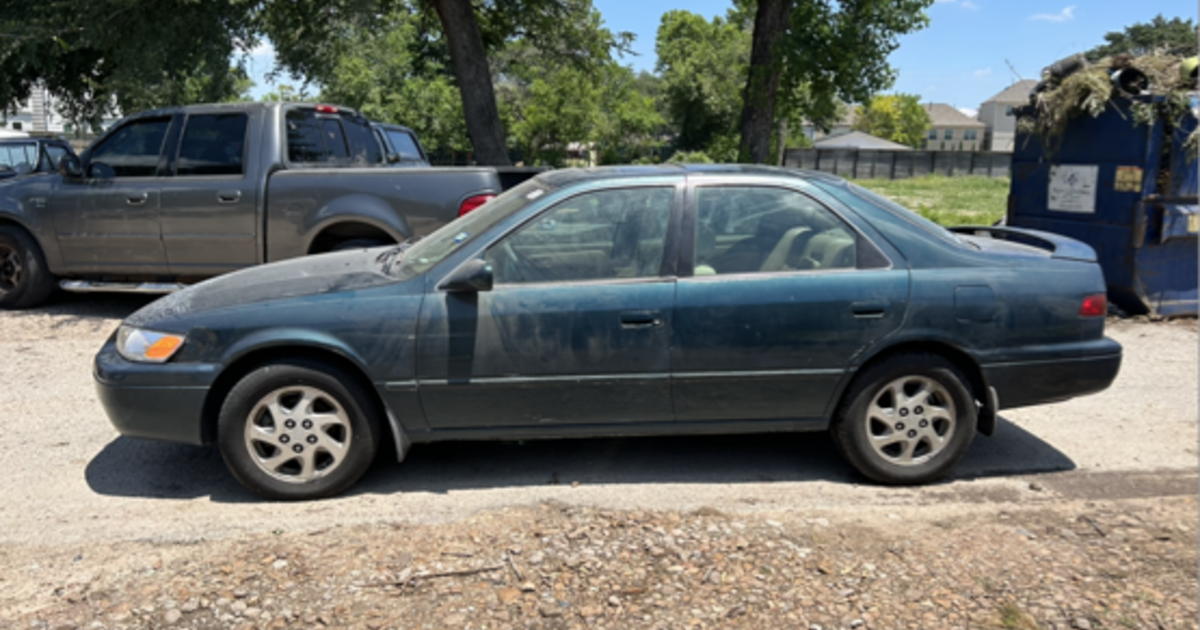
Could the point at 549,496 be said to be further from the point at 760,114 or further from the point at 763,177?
the point at 760,114

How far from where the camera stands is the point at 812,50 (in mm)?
13133

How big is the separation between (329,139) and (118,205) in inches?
74.6

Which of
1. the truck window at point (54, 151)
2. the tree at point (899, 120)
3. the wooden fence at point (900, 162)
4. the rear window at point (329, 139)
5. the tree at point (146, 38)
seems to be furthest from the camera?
the tree at point (899, 120)

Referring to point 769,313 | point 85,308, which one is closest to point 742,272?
point 769,313

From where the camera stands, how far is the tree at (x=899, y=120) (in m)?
84.9

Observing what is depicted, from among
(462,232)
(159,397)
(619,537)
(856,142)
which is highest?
(856,142)

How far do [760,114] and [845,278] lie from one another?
9805 millimetres

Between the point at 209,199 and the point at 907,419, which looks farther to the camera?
the point at 209,199

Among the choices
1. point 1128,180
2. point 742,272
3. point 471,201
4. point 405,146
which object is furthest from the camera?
point 405,146

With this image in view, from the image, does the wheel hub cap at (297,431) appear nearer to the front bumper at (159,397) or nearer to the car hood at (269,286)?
the front bumper at (159,397)

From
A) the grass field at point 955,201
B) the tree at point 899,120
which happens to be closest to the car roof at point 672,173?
the grass field at point 955,201

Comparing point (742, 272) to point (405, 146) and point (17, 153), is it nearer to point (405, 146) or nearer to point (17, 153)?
point (405, 146)

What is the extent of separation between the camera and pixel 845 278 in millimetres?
4492

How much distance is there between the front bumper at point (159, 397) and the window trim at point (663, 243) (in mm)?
1219
